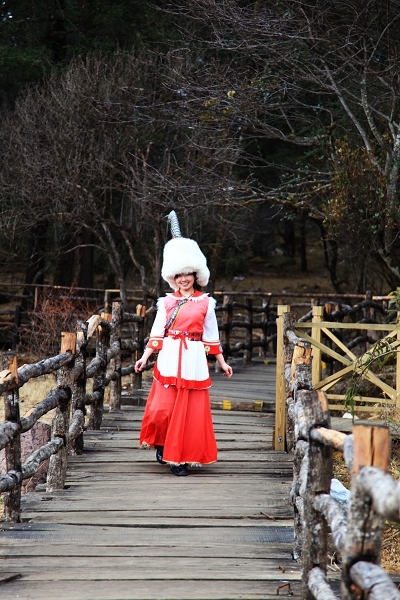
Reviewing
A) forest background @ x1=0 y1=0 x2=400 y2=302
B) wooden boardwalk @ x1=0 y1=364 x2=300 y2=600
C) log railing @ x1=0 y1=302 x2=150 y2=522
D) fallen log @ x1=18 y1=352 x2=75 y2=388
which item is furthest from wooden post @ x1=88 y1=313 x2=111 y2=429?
forest background @ x1=0 y1=0 x2=400 y2=302

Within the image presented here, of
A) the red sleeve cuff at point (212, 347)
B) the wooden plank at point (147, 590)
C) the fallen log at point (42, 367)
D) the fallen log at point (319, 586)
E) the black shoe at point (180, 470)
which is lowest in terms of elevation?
the black shoe at point (180, 470)

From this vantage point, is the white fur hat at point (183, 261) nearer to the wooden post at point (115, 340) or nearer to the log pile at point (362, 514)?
the wooden post at point (115, 340)

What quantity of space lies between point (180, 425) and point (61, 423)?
0.89 metres

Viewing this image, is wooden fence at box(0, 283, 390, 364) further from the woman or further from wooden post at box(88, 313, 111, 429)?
the woman

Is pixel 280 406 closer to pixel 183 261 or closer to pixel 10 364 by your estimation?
pixel 183 261

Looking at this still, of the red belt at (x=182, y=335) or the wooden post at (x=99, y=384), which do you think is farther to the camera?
the wooden post at (x=99, y=384)

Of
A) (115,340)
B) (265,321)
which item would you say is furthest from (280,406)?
(265,321)

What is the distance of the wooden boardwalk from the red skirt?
0.18 meters

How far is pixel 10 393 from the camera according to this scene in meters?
4.71

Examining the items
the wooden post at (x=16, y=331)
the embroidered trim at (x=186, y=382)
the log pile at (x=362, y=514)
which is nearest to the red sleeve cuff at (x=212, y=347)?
the embroidered trim at (x=186, y=382)

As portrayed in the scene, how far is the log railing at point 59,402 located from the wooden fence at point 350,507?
1794 millimetres

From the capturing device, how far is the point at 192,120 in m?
13.3

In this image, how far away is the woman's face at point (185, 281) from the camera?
20.1 feet

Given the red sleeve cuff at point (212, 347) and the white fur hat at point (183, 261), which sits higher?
the white fur hat at point (183, 261)
